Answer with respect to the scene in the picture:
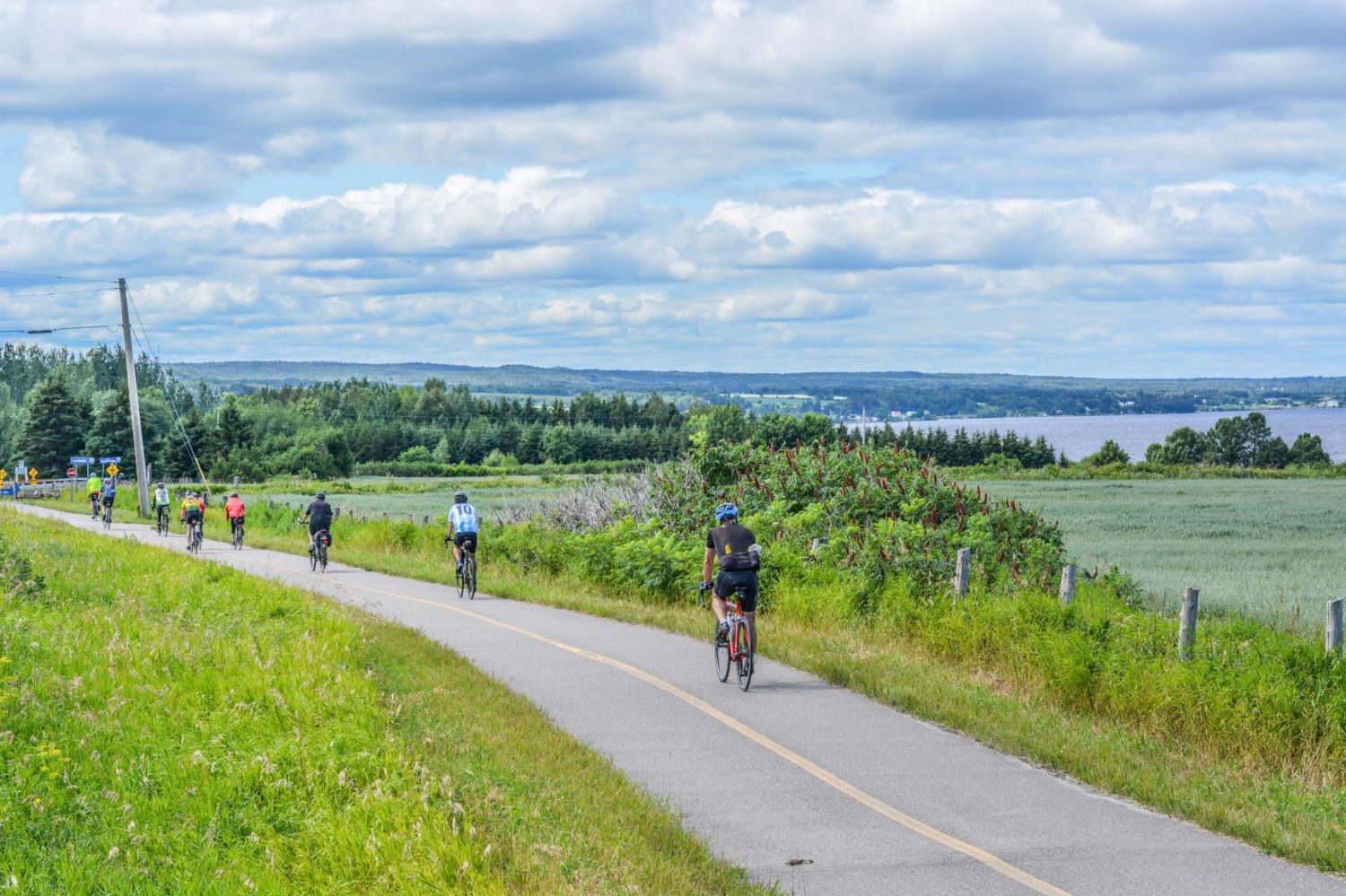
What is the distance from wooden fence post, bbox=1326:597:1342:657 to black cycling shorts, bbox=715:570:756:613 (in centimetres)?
553

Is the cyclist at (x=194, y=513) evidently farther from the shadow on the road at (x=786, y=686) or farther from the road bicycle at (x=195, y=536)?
the shadow on the road at (x=786, y=686)

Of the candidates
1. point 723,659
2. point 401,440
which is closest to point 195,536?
point 723,659

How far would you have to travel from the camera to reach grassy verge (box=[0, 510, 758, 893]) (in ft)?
25.0

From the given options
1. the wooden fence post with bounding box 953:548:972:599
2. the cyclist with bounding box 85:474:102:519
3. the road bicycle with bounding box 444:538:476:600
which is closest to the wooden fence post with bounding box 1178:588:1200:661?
the wooden fence post with bounding box 953:548:972:599

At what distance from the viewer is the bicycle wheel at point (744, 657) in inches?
571

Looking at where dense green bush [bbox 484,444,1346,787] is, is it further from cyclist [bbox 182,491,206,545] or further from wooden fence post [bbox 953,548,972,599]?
cyclist [bbox 182,491,206,545]

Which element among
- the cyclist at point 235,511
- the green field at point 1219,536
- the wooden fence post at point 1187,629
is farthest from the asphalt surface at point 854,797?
the cyclist at point 235,511

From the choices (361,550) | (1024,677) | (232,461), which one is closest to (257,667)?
(1024,677)

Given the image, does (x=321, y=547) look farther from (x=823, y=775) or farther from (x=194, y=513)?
(x=823, y=775)

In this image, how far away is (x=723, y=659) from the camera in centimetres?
1544

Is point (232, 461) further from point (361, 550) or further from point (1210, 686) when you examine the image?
point (1210, 686)

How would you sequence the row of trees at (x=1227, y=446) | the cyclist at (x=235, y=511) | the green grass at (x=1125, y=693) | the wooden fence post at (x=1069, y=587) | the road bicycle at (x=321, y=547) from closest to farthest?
the green grass at (x=1125, y=693)
the wooden fence post at (x=1069, y=587)
the road bicycle at (x=321, y=547)
the cyclist at (x=235, y=511)
the row of trees at (x=1227, y=446)

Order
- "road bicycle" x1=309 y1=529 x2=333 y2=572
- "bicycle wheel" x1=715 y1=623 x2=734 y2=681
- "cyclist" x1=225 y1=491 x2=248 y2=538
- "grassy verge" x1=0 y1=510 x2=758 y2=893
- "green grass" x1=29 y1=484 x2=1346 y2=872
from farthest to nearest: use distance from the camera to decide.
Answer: "cyclist" x1=225 y1=491 x2=248 y2=538 → "road bicycle" x1=309 y1=529 x2=333 y2=572 → "bicycle wheel" x1=715 y1=623 x2=734 y2=681 → "green grass" x1=29 y1=484 x2=1346 y2=872 → "grassy verge" x1=0 y1=510 x2=758 y2=893

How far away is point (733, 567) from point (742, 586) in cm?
22
